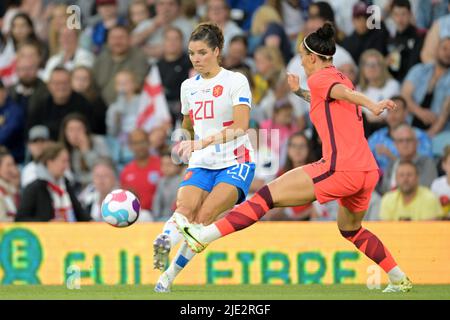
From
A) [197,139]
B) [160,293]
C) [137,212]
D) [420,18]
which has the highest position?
[420,18]

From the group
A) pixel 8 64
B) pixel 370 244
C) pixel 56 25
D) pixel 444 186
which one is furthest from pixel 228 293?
pixel 8 64

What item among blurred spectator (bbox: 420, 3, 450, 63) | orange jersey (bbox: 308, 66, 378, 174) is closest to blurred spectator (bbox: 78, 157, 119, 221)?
blurred spectator (bbox: 420, 3, 450, 63)

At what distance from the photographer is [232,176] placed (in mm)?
9828

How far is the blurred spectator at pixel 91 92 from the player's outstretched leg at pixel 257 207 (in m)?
7.04

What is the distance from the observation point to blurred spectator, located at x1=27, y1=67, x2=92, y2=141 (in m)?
16.0

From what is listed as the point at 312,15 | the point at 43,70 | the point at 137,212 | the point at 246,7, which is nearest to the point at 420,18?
the point at 312,15

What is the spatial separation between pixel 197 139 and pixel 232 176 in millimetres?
454

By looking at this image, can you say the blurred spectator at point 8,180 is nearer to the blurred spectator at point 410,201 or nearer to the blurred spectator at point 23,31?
the blurred spectator at point 23,31

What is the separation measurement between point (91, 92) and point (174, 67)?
4.35 ft

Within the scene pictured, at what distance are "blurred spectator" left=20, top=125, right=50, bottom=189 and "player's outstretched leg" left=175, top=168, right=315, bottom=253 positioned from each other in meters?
6.40

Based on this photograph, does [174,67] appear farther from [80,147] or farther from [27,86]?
[27,86]

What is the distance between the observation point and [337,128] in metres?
9.23

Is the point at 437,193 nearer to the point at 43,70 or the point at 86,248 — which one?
the point at 86,248

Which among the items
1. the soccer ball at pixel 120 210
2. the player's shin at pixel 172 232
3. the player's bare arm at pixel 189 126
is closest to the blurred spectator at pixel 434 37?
the player's bare arm at pixel 189 126
